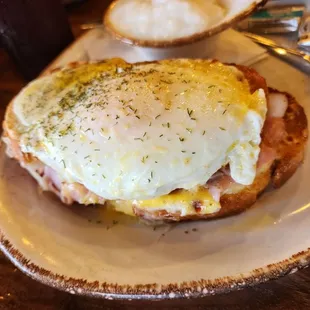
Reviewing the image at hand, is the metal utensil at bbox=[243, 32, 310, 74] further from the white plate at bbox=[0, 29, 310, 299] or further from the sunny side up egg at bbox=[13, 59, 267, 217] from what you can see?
the sunny side up egg at bbox=[13, 59, 267, 217]

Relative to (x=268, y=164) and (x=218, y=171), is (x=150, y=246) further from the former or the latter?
(x=268, y=164)

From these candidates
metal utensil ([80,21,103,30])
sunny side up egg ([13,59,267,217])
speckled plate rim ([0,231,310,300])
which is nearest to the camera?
speckled plate rim ([0,231,310,300])

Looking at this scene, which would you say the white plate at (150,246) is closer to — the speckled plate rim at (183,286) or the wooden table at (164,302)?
the speckled plate rim at (183,286)

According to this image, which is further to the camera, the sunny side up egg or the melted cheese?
the melted cheese

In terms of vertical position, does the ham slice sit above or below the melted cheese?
below

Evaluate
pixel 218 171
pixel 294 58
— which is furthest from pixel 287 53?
pixel 218 171

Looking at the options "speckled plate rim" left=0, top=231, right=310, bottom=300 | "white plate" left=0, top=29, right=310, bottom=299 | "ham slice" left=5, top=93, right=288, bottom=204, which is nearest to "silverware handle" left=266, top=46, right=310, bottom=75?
"white plate" left=0, top=29, right=310, bottom=299

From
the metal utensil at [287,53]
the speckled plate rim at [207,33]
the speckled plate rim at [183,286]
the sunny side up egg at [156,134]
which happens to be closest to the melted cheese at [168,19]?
the speckled plate rim at [207,33]
